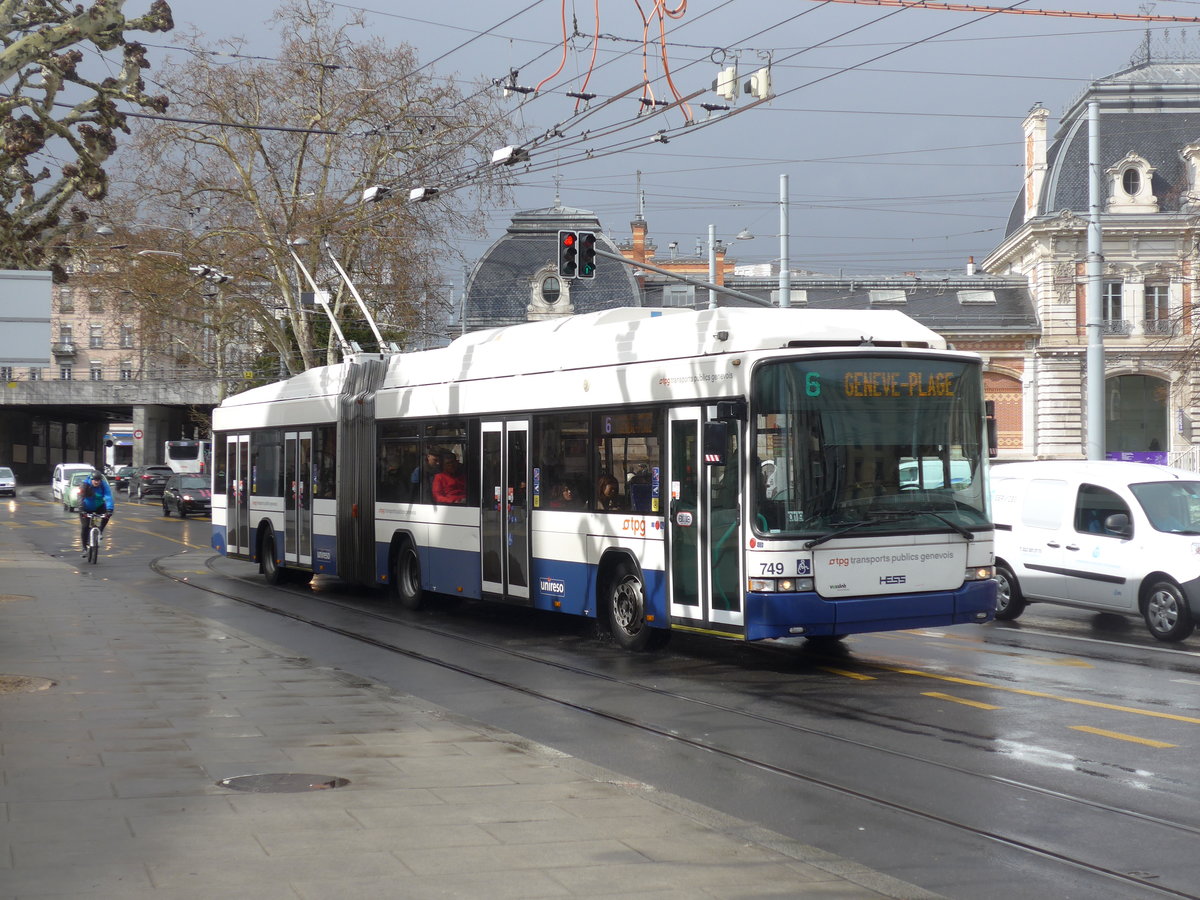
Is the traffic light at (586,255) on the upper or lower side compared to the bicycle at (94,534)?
upper

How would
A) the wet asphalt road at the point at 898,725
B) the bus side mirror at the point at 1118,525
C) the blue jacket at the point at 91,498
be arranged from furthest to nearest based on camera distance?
the blue jacket at the point at 91,498
the bus side mirror at the point at 1118,525
the wet asphalt road at the point at 898,725

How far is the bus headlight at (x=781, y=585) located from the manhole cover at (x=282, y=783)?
4.93m

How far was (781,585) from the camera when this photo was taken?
12.0 meters

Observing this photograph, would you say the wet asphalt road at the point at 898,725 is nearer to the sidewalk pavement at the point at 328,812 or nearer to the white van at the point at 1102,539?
the white van at the point at 1102,539

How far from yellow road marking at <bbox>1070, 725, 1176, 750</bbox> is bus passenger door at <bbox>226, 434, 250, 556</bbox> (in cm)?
1696

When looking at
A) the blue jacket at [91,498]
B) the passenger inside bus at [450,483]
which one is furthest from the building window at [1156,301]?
the passenger inside bus at [450,483]

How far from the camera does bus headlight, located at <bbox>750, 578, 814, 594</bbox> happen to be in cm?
1202

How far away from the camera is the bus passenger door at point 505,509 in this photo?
15.9 meters

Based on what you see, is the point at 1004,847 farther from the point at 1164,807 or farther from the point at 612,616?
the point at 612,616

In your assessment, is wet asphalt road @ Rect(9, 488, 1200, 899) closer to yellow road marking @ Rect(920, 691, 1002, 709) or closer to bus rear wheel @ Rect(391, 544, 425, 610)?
yellow road marking @ Rect(920, 691, 1002, 709)

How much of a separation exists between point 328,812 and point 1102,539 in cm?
1158

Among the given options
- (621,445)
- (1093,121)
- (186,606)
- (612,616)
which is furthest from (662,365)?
(1093,121)

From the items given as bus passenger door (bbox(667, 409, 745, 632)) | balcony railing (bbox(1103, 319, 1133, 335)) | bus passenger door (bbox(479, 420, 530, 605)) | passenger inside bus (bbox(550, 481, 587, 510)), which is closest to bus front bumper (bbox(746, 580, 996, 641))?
bus passenger door (bbox(667, 409, 745, 632))

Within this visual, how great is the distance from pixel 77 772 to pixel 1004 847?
190 inches
